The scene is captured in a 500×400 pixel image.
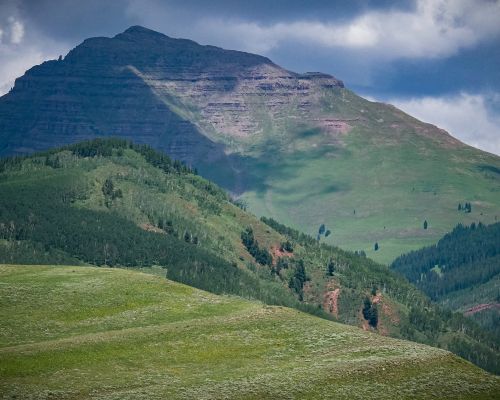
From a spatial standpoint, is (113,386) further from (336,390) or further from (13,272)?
(13,272)

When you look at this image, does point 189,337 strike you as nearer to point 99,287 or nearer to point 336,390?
point 336,390

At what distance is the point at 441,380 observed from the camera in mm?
117438

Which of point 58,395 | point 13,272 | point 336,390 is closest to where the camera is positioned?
point 58,395

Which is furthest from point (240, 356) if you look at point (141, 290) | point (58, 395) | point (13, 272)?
point (13, 272)

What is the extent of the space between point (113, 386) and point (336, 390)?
76.7 feet

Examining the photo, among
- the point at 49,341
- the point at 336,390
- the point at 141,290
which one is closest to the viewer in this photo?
the point at 336,390

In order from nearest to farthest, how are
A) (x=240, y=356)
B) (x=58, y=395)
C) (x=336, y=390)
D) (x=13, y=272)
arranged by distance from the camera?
(x=58, y=395) < (x=336, y=390) < (x=240, y=356) < (x=13, y=272)

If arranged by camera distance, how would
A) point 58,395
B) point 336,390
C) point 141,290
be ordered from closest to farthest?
point 58,395
point 336,390
point 141,290

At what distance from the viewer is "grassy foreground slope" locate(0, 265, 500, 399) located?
361ft

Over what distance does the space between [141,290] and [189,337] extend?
1406 inches

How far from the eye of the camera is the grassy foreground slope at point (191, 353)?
110 metres

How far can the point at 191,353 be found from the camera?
127 m

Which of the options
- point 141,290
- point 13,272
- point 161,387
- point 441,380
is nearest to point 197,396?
point 161,387

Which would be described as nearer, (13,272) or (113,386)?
(113,386)
